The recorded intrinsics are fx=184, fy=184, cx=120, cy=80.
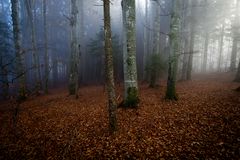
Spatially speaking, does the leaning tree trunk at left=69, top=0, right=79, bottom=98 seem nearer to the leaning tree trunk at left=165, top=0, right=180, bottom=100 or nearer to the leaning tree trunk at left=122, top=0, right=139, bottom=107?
the leaning tree trunk at left=122, top=0, right=139, bottom=107

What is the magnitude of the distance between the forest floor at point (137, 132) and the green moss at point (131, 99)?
330mm

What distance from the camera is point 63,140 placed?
6.86 m

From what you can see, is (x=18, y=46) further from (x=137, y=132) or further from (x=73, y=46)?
(x=137, y=132)

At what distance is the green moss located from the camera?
9055mm

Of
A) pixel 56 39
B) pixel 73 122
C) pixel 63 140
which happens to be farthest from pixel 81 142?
pixel 56 39

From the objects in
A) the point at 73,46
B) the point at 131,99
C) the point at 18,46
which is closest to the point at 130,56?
the point at 131,99

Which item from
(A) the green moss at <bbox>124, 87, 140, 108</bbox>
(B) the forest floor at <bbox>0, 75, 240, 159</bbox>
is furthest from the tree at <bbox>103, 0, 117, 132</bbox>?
(A) the green moss at <bbox>124, 87, 140, 108</bbox>

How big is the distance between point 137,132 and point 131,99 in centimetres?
239

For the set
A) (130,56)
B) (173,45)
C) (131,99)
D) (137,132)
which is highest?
(173,45)

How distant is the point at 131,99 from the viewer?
9.09 metres

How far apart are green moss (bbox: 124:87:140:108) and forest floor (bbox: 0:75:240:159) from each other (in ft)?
1.08

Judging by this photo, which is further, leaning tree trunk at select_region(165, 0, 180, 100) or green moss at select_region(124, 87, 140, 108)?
leaning tree trunk at select_region(165, 0, 180, 100)

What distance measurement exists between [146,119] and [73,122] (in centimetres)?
331

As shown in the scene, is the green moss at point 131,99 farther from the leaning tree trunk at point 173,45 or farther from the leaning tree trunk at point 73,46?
the leaning tree trunk at point 73,46
